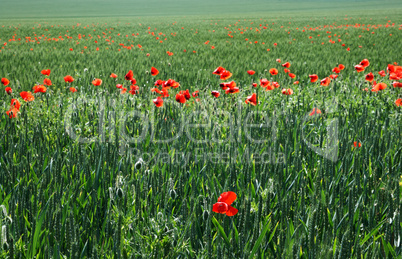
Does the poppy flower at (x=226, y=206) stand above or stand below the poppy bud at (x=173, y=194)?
above

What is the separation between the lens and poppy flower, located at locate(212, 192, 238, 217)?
1.09m

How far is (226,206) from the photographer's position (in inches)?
42.6

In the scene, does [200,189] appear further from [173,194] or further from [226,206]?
[226,206]

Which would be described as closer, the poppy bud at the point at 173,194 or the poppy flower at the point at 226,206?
the poppy flower at the point at 226,206

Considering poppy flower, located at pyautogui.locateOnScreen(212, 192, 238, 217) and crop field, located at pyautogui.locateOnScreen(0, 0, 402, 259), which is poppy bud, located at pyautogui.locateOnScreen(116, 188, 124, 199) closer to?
crop field, located at pyautogui.locateOnScreen(0, 0, 402, 259)

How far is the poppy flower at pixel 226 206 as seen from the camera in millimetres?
1087

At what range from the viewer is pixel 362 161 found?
6.19ft

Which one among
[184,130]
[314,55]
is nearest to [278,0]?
[314,55]

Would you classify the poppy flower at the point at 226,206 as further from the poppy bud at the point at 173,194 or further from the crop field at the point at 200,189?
the poppy bud at the point at 173,194

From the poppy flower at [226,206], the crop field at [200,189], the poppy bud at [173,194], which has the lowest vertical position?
the crop field at [200,189]

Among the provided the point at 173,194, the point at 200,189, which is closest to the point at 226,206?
the point at 173,194

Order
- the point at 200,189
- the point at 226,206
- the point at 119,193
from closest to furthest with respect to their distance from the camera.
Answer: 1. the point at 226,206
2. the point at 119,193
3. the point at 200,189

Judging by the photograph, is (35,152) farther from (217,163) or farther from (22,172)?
(217,163)

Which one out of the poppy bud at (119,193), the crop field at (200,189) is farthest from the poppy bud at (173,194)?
the poppy bud at (119,193)
